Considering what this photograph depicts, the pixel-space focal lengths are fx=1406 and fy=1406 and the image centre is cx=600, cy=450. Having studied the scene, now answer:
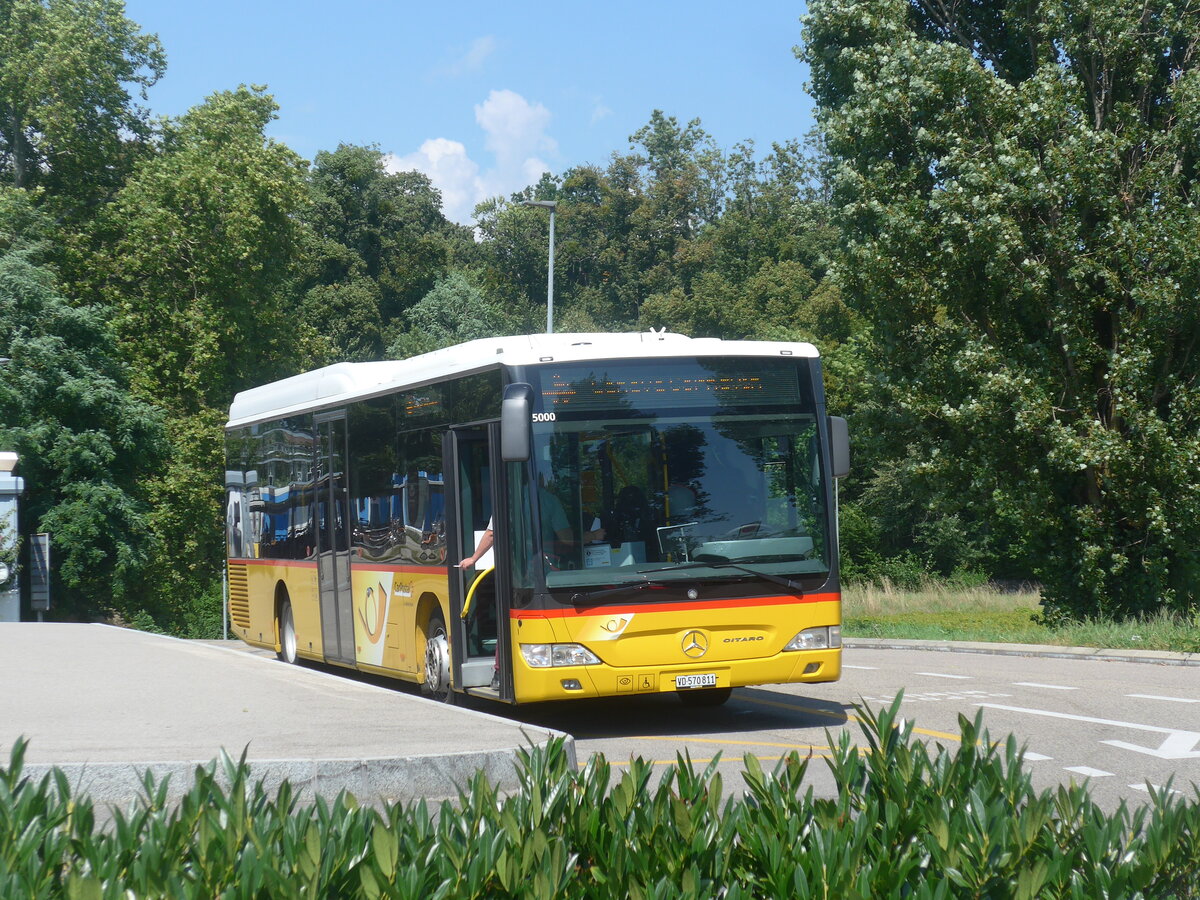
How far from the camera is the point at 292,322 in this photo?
51.3 m

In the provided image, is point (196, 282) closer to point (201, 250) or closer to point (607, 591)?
point (201, 250)

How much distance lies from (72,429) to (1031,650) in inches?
1141

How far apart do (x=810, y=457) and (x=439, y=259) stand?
71429mm

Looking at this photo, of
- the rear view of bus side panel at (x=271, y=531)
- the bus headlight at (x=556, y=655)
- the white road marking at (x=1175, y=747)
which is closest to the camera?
the white road marking at (x=1175, y=747)

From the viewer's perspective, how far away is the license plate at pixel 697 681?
35.3ft

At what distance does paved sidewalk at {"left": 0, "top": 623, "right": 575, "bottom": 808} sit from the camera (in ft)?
23.5

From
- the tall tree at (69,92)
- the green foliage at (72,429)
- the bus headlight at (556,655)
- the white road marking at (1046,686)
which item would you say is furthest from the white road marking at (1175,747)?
the tall tree at (69,92)

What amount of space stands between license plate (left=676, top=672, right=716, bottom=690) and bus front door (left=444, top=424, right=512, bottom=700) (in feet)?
4.99

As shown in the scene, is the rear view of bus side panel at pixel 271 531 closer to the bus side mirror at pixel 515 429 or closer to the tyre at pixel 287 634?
the tyre at pixel 287 634

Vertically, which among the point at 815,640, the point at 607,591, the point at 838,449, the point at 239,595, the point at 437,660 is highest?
the point at 838,449

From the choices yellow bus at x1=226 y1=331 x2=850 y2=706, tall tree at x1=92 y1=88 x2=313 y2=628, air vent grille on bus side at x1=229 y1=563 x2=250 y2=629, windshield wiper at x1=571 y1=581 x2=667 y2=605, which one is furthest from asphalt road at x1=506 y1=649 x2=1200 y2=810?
tall tree at x1=92 y1=88 x2=313 y2=628

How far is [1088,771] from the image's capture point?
8.88 meters

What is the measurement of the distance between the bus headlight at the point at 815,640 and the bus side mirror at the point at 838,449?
1.23 meters

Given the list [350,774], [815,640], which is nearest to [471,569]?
[815,640]
